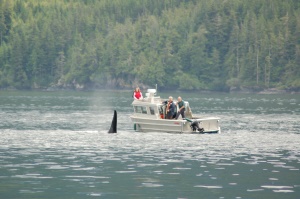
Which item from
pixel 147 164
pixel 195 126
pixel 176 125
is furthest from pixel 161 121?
pixel 147 164

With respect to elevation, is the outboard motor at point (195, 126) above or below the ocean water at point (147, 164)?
above

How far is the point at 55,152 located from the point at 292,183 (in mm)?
16705

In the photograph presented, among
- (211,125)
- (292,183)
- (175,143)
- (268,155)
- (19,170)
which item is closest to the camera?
(292,183)

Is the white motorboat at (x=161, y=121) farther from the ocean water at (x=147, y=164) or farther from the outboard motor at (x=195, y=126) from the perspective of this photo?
the ocean water at (x=147, y=164)

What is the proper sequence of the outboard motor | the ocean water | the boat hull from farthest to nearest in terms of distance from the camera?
1. the boat hull
2. the outboard motor
3. the ocean water

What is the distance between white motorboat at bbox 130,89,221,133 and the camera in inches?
2446

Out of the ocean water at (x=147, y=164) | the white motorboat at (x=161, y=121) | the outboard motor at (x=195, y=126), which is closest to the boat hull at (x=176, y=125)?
the white motorboat at (x=161, y=121)

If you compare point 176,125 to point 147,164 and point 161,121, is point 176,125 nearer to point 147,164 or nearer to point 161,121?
point 161,121

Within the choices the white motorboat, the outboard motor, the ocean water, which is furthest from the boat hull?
the ocean water

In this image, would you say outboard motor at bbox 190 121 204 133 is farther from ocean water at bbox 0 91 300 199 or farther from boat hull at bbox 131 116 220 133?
ocean water at bbox 0 91 300 199

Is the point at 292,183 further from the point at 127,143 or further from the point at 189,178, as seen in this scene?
the point at 127,143

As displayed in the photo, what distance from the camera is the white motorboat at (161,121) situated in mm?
62119

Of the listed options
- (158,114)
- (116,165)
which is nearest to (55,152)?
(116,165)

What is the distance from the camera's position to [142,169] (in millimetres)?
41594
